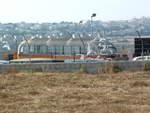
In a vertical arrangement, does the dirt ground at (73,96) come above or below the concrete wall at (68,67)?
above

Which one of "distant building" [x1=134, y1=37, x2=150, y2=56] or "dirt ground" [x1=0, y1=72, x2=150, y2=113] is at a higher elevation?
"dirt ground" [x1=0, y1=72, x2=150, y2=113]

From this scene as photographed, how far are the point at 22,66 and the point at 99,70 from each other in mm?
4059

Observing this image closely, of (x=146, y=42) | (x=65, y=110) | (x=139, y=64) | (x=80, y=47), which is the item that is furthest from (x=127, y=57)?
(x=65, y=110)

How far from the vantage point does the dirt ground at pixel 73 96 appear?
10.1 meters

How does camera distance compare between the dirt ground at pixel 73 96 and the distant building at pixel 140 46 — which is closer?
the dirt ground at pixel 73 96

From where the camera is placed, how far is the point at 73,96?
1228 cm

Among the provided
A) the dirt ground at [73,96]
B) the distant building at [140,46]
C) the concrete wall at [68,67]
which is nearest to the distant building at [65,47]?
the distant building at [140,46]

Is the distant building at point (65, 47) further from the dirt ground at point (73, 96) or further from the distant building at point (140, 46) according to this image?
the dirt ground at point (73, 96)

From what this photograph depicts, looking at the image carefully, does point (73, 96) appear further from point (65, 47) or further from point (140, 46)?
point (65, 47)

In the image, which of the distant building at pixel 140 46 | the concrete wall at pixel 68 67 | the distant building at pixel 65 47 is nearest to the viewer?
the concrete wall at pixel 68 67

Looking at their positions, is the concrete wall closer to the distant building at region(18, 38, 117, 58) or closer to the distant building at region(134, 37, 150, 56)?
the distant building at region(134, 37, 150, 56)

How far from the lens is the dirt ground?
1015 centimetres

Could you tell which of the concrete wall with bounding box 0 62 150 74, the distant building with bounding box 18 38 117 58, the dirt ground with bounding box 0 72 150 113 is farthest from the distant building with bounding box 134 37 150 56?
the dirt ground with bounding box 0 72 150 113

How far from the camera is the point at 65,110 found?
10.0 metres
